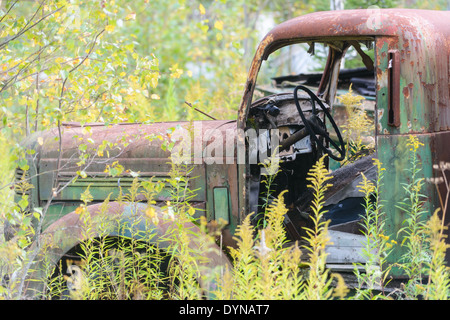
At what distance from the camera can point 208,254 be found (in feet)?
10.9

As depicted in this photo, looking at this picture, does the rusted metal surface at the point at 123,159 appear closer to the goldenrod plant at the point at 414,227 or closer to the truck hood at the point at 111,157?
the truck hood at the point at 111,157

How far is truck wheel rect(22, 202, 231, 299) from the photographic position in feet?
10.9

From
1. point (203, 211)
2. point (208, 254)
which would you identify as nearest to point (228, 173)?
point (203, 211)

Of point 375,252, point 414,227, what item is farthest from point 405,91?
point 375,252

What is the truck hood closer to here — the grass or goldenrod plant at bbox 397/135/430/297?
the grass

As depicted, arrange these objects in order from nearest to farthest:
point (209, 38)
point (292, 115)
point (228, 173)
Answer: point (228, 173) < point (292, 115) < point (209, 38)

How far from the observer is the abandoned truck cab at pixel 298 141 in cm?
302

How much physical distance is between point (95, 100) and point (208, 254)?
1.50m

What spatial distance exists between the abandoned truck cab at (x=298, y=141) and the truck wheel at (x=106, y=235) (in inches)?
0.9

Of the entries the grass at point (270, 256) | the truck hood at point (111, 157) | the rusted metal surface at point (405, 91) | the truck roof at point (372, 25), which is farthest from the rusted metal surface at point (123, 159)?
the rusted metal surface at point (405, 91)

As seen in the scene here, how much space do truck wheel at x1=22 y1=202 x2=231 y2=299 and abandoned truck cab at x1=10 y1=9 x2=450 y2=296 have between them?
22 mm

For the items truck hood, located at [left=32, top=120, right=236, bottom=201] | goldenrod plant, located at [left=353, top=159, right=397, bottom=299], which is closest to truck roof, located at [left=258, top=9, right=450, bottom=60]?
goldenrod plant, located at [left=353, top=159, right=397, bottom=299]

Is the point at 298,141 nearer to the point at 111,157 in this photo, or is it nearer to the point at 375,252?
the point at 375,252
